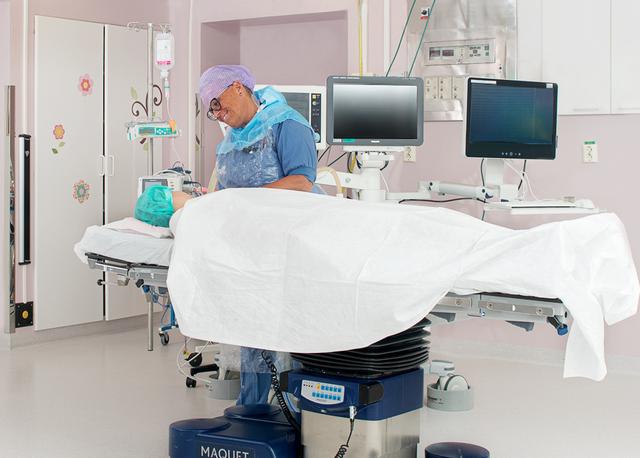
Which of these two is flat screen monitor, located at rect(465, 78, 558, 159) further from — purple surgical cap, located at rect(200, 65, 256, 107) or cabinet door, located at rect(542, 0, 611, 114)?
purple surgical cap, located at rect(200, 65, 256, 107)

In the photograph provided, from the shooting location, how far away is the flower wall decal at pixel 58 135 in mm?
5211

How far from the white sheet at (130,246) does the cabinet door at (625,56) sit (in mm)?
2777

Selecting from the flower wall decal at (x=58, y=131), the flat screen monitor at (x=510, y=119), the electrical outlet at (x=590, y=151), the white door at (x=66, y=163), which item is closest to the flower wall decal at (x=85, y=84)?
the white door at (x=66, y=163)

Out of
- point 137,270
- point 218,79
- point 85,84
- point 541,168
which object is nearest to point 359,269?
point 137,270

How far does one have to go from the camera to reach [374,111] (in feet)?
13.5

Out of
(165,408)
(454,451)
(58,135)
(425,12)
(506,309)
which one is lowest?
(165,408)

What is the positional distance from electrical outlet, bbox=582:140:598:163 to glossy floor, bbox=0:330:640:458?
112 centimetres

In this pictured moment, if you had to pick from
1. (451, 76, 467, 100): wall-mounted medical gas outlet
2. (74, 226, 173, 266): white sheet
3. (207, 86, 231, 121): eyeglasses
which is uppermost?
(451, 76, 467, 100): wall-mounted medical gas outlet

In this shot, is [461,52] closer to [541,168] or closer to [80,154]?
[541,168]

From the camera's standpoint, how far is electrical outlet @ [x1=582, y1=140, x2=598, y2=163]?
15.3 feet

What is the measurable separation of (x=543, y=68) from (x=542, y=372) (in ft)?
5.27

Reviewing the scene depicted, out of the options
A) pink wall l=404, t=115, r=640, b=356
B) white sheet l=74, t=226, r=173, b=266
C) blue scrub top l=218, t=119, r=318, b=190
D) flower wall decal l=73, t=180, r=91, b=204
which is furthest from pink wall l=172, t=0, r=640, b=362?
white sheet l=74, t=226, r=173, b=266

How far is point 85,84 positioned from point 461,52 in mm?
2244

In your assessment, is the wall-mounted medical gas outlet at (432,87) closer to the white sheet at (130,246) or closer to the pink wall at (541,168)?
the pink wall at (541,168)
